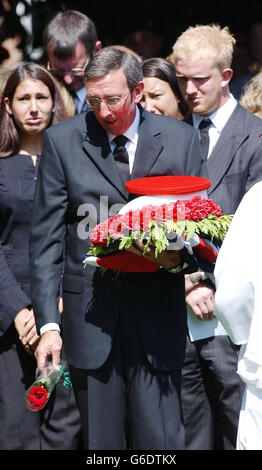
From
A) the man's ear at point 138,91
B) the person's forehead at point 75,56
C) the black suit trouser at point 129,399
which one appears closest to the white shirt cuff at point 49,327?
the black suit trouser at point 129,399

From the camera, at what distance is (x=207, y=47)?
18.2 feet

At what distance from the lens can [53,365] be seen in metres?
4.59

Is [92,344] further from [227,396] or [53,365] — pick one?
[227,396]

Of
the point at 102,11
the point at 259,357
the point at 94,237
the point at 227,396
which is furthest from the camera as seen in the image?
the point at 102,11

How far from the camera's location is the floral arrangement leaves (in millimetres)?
4250

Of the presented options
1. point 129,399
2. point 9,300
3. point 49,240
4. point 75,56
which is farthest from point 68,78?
point 129,399

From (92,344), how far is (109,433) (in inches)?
17.1

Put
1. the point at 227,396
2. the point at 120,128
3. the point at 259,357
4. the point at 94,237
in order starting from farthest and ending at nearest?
the point at 227,396 → the point at 120,128 → the point at 94,237 → the point at 259,357

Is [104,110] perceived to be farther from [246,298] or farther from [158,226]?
[246,298]

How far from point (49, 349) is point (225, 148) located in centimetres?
158

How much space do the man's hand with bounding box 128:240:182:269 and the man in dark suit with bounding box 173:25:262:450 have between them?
0.94 m

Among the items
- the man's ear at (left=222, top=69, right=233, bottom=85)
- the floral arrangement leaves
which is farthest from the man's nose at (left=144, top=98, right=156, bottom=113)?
the floral arrangement leaves

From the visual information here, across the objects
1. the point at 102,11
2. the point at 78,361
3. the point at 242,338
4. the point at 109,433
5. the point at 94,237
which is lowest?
the point at 109,433

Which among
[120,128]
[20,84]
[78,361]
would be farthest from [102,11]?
[78,361]
